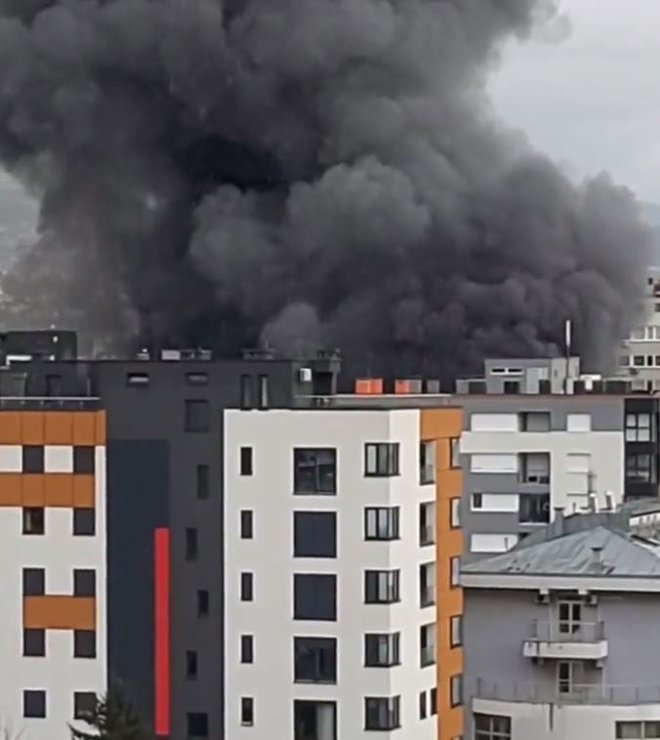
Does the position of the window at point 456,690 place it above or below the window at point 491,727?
above

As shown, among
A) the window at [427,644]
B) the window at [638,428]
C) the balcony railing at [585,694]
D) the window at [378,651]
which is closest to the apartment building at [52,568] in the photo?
the window at [378,651]

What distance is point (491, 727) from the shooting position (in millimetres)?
19000

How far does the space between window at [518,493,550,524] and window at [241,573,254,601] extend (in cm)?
1315

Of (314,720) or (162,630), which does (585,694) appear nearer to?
(314,720)

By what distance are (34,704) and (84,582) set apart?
1.13 m

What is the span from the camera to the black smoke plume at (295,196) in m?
48.4

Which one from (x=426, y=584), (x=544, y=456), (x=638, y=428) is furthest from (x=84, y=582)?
(x=638, y=428)

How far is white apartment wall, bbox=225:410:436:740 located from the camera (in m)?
18.4

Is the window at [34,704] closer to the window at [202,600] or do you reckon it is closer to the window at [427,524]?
the window at [202,600]

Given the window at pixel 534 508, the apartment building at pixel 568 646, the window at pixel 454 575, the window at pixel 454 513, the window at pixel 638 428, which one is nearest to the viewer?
the apartment building at pixel 568 646

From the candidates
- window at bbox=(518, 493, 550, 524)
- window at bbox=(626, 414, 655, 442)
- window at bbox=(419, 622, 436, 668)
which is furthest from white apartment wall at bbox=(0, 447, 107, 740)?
window at bbox=(626, 414, 655, 442)

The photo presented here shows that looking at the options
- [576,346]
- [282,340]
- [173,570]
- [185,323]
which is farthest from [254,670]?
[185,323]

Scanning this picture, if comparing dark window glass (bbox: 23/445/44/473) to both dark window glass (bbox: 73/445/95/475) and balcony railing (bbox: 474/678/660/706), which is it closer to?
dark window glass (bbox: 73/445/95/475)

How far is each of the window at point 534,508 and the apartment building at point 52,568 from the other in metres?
13.3
